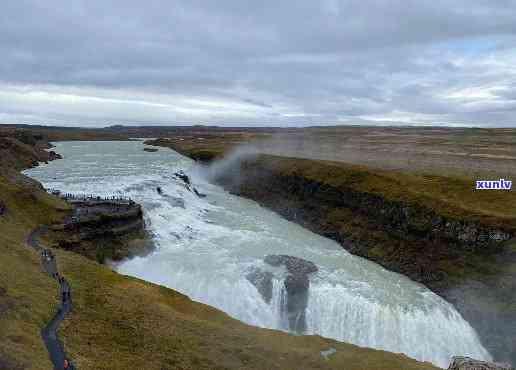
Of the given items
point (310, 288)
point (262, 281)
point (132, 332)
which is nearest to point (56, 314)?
point (132, 332)

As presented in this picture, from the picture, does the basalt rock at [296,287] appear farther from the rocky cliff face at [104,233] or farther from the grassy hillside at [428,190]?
the grassy hillside at [428,190]

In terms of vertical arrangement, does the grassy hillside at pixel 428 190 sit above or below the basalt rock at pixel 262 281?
above

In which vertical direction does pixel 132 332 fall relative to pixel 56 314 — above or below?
below

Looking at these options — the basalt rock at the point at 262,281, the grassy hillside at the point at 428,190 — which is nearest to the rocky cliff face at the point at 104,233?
the basalt rock at the point at 262,281

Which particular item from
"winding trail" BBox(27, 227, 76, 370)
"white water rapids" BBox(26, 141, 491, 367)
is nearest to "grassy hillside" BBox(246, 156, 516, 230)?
"white water rapids" BBox(26, 141, 491, 367)

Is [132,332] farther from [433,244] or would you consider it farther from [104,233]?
[433,244]
